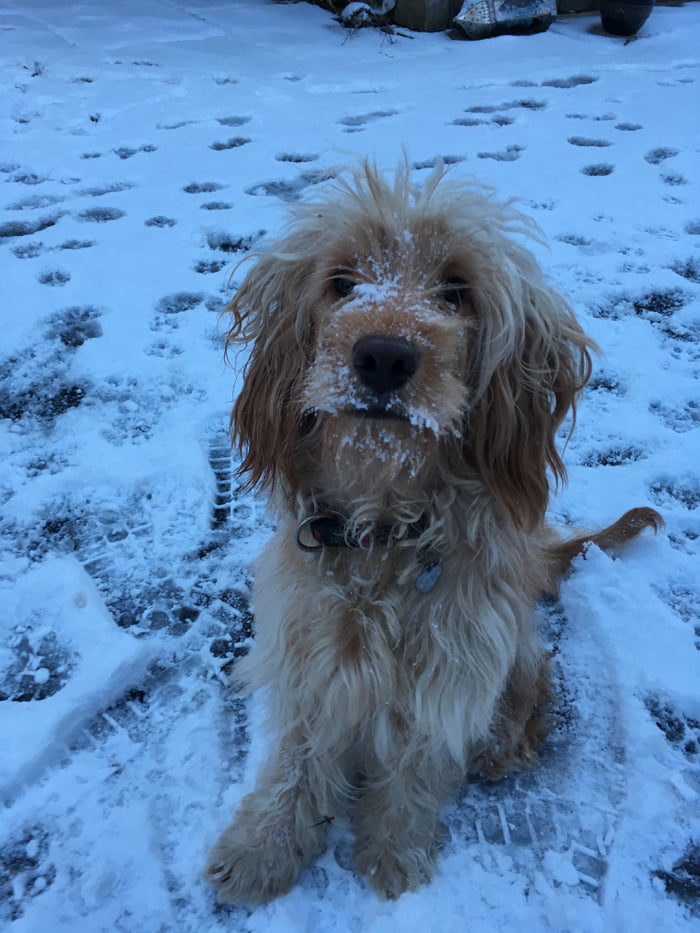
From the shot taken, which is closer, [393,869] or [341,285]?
[341,285]

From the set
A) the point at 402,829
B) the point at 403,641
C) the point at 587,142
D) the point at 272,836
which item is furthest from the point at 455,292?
the point at 587,142

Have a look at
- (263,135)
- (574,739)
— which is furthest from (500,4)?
(574,739)

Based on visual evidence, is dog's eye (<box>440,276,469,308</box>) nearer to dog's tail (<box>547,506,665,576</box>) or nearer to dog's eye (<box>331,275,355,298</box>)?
dog's eye (<box>331,275,355,298</box>)

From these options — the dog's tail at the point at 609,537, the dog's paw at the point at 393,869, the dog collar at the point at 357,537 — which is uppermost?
the dog collar at the point at 357,537

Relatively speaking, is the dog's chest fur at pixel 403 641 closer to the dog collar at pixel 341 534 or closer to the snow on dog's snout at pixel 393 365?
the dog collar at pixel 341 534

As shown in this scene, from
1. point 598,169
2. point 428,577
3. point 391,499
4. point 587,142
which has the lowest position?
point 428,577

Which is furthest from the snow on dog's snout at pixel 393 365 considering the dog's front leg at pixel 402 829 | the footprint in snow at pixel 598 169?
the footprint in snow at pixel 598 169

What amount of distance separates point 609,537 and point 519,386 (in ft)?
4.04

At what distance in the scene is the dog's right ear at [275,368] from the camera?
192 cm

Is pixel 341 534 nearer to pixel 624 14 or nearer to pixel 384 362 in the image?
pixel 384 362

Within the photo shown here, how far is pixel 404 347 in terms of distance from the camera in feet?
4.90

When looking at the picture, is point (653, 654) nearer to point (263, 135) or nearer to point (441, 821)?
point (441, 821)

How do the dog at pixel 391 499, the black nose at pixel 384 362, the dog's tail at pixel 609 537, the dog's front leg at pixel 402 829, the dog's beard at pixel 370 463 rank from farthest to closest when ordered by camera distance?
the dog's tail at pixel 609 537
the dog's front leg at pixel 402 829
the dog at pixel 391 499
the dog's beard at pixel 370 463
the black nose at pixel 384 362

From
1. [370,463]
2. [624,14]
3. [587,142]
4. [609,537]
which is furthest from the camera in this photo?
[624,14]
